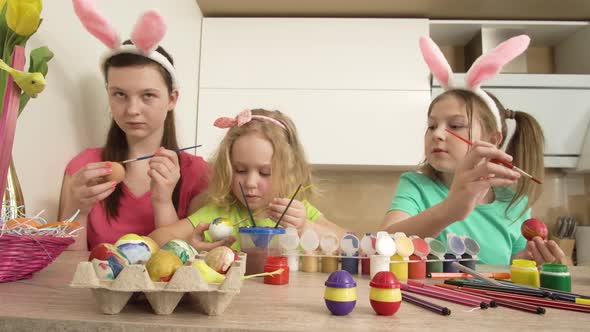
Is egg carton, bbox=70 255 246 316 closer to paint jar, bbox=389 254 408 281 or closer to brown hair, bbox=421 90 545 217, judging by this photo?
paint jar, bbox=389 254 408 281

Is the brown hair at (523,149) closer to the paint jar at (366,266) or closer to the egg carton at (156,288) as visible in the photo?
the paint jar at (366,266)

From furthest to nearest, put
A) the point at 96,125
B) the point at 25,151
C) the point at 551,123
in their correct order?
1. the point at 551,123
2. the point at 96,125
3. the point at 25,151

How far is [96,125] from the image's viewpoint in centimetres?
130

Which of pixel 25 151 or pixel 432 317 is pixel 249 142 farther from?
pixel 432 317

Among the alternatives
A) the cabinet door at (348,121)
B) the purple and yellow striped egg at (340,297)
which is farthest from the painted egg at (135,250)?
the cabinet door at (348,121)

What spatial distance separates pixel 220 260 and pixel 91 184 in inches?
21.8

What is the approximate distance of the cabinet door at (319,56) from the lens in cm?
197

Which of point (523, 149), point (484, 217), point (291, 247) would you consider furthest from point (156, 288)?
point (523, 149)

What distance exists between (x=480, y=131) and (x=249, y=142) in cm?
62

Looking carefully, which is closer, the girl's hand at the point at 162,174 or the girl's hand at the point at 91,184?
the girl's hand at the point at 91,184

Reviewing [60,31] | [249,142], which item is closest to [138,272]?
[249,142]

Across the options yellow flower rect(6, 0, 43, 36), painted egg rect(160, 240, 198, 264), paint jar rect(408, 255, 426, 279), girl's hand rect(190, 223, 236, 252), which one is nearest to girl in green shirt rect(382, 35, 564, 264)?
paint jar rect(408, 255, 426, 279)

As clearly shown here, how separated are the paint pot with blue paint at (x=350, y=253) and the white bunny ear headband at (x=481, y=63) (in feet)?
1.88

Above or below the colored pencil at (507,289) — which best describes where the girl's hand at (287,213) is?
above
